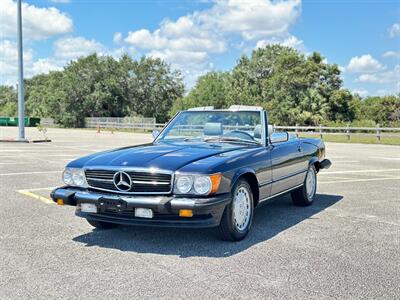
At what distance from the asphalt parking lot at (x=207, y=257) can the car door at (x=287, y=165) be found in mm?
481

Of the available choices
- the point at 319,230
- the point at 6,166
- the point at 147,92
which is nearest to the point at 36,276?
the point at 319,230

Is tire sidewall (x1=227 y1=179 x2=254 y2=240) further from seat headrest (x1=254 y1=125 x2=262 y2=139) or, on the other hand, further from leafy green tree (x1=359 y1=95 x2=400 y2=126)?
leafy green tree (x1=359 y1=95 x2=400 y2=126)

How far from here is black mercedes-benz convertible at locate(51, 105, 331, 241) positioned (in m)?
4.72

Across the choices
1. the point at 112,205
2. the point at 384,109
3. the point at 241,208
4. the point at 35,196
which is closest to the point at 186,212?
the point at 112,205

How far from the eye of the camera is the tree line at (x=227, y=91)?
142 ft

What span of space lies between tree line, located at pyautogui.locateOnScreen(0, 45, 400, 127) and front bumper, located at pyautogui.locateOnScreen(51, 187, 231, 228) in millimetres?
32375

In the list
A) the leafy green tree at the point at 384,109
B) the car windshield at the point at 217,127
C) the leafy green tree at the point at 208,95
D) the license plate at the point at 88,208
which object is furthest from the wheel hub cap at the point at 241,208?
the leafy green tree at the point at 384,109

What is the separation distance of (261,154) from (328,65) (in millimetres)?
41008

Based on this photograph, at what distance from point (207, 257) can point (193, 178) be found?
80cm

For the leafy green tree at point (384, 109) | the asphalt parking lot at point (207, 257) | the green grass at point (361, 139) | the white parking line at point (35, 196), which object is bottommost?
the asphalt parking lot at point (207, 257)

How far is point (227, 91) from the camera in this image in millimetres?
58656

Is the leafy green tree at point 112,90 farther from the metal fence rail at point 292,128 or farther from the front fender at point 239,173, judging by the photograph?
the front fender at point 239,173

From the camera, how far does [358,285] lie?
3.91 meters

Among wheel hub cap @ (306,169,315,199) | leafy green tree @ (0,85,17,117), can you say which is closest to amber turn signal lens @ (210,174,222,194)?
wheel hub cap @ (306,169,315,199)
